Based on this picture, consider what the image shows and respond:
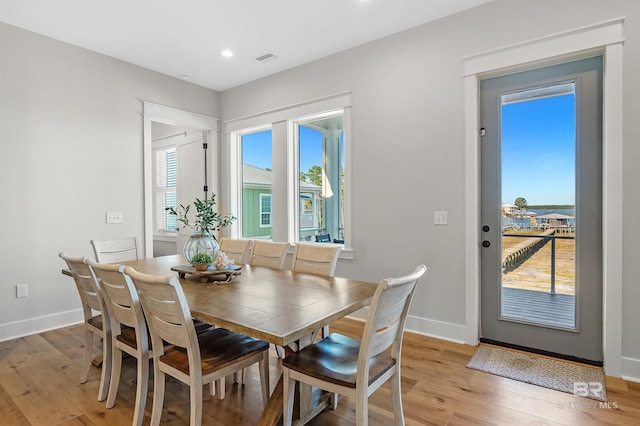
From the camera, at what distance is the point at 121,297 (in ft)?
6.06

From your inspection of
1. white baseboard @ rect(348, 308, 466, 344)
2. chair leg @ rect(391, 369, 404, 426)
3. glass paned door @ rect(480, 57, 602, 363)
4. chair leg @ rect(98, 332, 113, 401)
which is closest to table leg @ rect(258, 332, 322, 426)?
chair leg @ rect(391, 369, 404, 426)

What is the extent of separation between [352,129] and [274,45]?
1.23m

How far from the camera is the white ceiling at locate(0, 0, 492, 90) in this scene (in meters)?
2.90

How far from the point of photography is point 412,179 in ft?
10.7

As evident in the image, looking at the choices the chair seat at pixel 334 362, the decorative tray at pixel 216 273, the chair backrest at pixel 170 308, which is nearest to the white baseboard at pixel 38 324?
the decorative tray at pixel 216 273

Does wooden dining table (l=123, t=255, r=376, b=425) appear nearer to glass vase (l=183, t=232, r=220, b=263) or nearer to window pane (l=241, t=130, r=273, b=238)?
glass vase (l=183, t=232, r=220, b=263)

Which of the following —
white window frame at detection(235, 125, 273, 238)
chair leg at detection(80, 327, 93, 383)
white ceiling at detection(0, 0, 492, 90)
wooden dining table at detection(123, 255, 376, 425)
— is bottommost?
chair leg at detection(80, 327, 93, 383)

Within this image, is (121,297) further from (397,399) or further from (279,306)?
(397,399)

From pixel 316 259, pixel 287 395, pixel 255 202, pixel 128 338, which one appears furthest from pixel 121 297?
pixel 255 202

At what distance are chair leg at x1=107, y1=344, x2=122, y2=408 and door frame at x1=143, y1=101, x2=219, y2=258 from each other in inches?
92.5

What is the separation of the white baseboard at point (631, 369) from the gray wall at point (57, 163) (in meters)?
4.76

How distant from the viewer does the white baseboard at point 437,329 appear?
3.01 metres

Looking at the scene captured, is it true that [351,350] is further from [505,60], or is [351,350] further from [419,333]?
[505,60]

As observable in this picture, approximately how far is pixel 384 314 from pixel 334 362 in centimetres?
39
